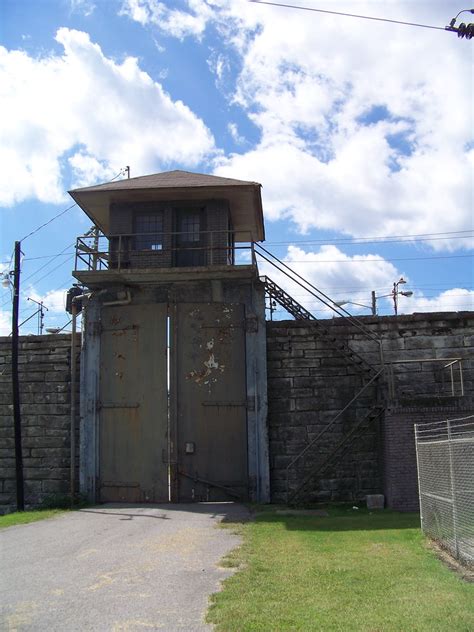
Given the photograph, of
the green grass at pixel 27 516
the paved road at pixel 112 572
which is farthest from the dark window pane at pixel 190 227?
the green grass at pixel 27 516

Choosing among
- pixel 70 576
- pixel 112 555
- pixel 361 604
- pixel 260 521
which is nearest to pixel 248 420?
pixel 260 521

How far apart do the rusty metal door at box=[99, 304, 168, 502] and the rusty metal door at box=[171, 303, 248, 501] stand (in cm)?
46

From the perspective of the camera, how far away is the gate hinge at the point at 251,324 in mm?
16141

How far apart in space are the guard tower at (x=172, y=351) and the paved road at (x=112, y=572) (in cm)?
260

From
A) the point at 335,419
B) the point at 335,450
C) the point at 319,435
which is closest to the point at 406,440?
the point at 335,450

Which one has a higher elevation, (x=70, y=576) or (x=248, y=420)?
(x=248, y=420)

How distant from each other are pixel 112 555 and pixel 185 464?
22.7 feet

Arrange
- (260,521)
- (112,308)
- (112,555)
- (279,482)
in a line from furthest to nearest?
(112,308), (279,482), (260,521), (112,555)

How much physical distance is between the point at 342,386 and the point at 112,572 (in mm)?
9185

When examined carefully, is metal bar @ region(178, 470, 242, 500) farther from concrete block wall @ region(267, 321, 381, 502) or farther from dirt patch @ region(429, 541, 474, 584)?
dirt patch @ region(429, 541, 474, 584)

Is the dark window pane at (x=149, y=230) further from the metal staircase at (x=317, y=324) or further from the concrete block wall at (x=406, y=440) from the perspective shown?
the concrete block wall at (x=406, y=440)

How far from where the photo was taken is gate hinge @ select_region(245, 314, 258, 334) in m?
16.1

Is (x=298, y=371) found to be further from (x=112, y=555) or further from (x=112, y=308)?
(x=112, y=555)

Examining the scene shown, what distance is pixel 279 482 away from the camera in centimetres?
1551
